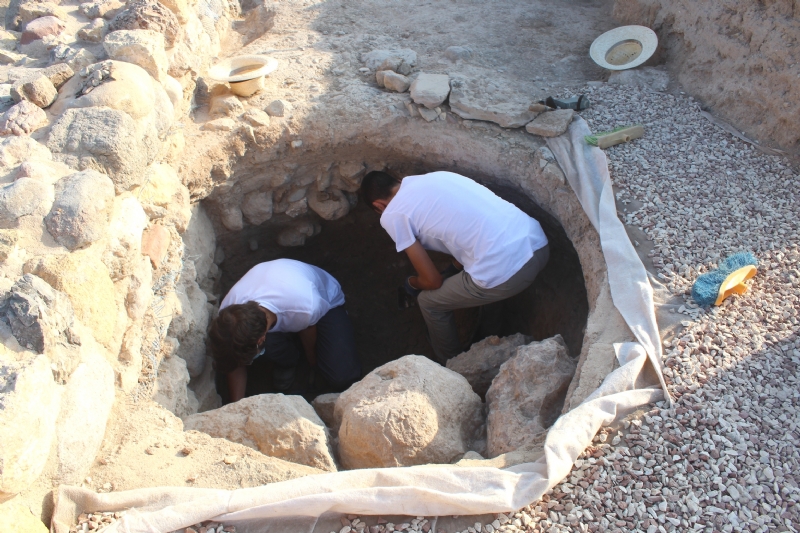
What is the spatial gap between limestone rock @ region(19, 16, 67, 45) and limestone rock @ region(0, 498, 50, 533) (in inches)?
127

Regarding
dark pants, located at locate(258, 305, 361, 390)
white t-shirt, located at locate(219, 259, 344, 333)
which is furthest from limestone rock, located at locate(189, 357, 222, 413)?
dark pants, located at locate(258, 305, 361, 390)

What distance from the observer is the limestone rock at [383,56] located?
464 cm

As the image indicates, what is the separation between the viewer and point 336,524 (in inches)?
88.7

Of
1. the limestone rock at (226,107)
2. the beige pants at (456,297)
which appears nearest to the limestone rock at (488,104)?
the beige pants at (456,297)

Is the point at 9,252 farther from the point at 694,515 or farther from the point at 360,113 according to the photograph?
the point at 694,515

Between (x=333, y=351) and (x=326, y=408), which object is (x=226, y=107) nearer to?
(x=333, y=351)

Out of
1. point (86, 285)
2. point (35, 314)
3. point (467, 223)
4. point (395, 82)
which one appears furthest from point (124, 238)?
point (395, 82)

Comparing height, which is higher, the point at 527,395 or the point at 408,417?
the point at 408,417

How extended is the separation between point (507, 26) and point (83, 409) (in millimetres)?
4556

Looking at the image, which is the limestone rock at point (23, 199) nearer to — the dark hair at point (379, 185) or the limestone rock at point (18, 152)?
the limestone rock at point (18, 152)

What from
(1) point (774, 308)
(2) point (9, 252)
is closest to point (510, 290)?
(1) point (774, 308)

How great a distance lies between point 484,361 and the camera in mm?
3666

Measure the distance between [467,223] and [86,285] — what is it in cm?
212

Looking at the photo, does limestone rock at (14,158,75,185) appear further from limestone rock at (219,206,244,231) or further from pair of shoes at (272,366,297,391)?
pair of shoes at (272,366,297,391)
